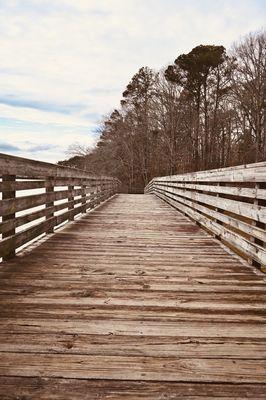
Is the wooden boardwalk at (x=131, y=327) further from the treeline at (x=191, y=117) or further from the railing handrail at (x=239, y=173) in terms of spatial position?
the treeline at (x=191, y=117)

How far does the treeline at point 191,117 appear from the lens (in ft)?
78.3

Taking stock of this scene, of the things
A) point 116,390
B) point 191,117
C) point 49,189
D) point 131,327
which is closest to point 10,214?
point 49,189

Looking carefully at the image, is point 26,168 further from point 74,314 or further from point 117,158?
point 117,158

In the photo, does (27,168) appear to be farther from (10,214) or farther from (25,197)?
(10,214)

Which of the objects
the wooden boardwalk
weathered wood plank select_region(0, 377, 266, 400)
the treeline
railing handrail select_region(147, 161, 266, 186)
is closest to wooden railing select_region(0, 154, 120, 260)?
the wooden boardwalk

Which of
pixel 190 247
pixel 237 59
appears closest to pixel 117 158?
pixel 237 59

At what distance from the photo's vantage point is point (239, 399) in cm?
171

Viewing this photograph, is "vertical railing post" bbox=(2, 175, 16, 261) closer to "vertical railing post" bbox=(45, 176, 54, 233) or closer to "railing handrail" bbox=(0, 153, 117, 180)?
"railing handrail" bbox=(0, 153, 117, 180)

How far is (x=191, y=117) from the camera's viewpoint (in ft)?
101

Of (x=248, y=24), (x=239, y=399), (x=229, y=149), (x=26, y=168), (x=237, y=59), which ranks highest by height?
(x=248, y=24)

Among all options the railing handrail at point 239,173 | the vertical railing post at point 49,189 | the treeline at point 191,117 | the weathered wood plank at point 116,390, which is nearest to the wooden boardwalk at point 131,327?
the weathered wood plank at point 116,390

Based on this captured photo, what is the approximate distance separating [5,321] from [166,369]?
1.25 metres

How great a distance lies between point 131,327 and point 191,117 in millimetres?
29878

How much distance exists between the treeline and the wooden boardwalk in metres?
20.5
